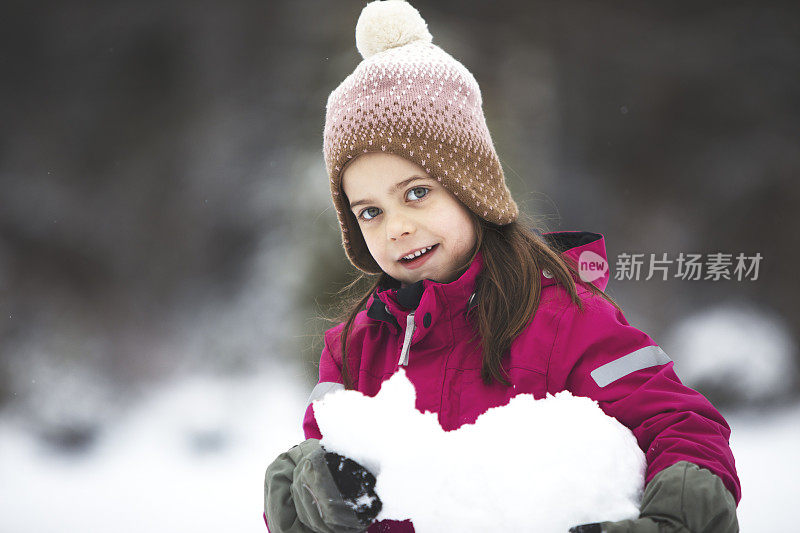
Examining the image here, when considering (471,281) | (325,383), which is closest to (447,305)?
(471,281)

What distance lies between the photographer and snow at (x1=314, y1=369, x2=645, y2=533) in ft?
1.61

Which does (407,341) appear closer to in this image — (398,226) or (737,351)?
(398,226)

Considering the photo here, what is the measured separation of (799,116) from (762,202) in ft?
0.67

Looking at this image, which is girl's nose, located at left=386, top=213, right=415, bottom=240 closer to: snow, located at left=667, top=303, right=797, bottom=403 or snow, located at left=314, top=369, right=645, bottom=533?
snow, located at left=314, top=369, right=645, bottom=533

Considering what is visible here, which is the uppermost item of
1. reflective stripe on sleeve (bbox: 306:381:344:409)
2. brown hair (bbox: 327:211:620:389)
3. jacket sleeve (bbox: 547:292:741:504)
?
brown hair (bbox: 327:211:620:389)

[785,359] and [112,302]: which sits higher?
[112,302]

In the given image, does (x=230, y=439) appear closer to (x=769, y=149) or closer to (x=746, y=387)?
(x=746, y=387)

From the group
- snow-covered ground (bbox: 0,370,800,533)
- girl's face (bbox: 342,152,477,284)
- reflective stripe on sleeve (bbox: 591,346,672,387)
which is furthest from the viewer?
snow-covered ground (bbox: 0,370,800,533)

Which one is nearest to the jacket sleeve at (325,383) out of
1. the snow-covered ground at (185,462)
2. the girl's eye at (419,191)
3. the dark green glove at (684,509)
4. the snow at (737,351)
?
the girl's eye at (419,191)

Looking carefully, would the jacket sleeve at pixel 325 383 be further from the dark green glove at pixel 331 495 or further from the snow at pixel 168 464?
the snow at pixel 168 464

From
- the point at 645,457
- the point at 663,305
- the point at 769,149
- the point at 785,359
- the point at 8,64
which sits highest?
the point at 8,64

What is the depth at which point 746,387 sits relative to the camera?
1.43 meters

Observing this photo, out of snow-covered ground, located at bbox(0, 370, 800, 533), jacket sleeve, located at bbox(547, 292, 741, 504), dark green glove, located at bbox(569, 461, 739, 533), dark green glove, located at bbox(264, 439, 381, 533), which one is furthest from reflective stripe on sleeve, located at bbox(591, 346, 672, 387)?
snow-covered ground, located at bbox(0, 370, 800, 533)

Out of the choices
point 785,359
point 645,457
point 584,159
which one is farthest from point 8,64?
point 785,359
